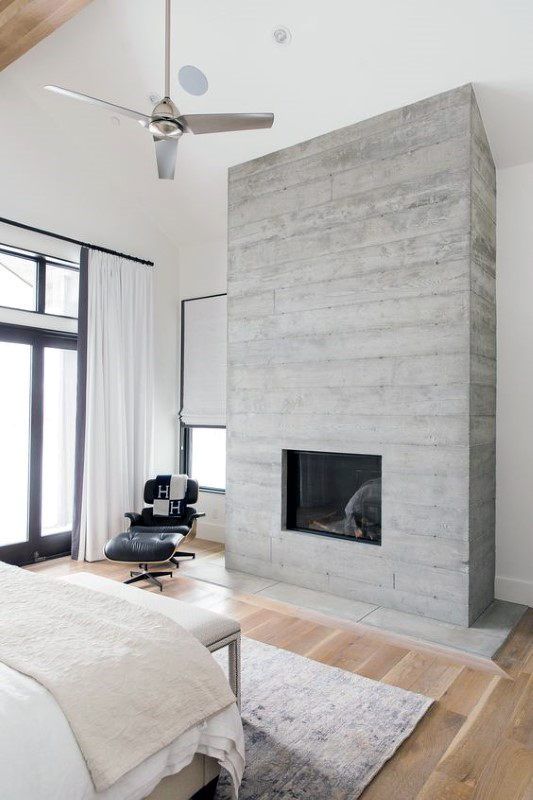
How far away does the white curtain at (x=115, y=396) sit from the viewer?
4766 millimetres

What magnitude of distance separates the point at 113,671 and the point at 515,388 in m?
3.15

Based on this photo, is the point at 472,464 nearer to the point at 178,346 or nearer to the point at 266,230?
the point at 266,230

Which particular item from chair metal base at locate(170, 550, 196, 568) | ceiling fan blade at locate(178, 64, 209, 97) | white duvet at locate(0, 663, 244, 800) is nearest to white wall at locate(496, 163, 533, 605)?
ceiling fan blade at locate(178, 64, 209, 97)

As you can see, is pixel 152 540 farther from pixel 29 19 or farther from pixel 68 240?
pixel 29 19

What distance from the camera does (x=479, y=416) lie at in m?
3.47

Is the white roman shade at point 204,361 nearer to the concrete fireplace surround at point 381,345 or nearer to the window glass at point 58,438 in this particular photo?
the concrete fireplace surround at point 381,345

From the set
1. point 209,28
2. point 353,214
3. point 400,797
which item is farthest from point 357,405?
point 209,28

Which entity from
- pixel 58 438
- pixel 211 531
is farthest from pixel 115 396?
pixel 211 531

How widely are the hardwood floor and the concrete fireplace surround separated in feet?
1.42

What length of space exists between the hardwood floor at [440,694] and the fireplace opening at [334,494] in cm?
67

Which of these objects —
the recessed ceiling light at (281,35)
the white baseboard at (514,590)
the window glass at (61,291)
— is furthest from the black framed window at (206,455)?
the recessed ceiling light at (281,35)

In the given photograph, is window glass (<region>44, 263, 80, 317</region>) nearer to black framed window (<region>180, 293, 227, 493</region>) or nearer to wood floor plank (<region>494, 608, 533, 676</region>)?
black framed window (<region>180, 293, 227, 493</region>)

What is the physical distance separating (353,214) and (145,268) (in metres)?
2.34

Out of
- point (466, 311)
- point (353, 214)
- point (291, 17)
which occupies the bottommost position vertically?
point (466, 311)
